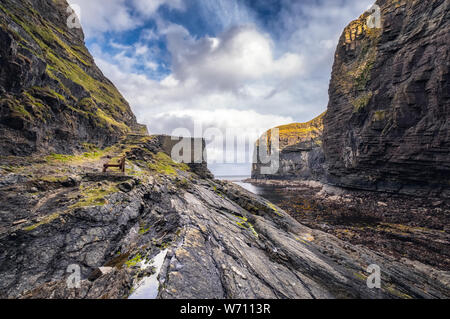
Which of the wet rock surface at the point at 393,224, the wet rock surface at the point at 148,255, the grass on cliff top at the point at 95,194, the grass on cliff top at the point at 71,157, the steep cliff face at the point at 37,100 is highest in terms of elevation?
the steep cliff face at the point at 37,100

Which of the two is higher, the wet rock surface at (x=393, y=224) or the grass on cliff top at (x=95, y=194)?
the grass on cliff top at (x=95, y=194)

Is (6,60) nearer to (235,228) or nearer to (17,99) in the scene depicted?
(17,99)

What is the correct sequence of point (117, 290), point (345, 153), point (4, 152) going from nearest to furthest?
point (117, 290) → point (4, 152) → point (345, 153)

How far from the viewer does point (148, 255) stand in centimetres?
818

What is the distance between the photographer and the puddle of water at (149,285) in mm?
5863

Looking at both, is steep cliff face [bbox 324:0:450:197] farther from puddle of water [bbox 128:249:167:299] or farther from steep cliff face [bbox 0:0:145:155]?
steep cliff face [bbox 0:0:145:155]

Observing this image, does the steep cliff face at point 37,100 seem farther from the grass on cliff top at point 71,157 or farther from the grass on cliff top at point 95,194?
the grass on cliff top at point 95,194

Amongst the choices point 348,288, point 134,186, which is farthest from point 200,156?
point 348,288

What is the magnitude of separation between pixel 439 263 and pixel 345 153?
38330mm

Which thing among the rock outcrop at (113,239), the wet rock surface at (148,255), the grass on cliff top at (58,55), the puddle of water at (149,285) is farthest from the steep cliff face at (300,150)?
the puddle of water at (149,285)

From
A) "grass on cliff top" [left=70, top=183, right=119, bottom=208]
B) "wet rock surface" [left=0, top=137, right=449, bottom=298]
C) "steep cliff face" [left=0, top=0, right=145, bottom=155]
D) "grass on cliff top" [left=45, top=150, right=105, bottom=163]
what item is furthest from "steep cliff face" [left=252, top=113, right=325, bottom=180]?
"grass on cliff top" [left=70, top=183, right=119, bottom=208]

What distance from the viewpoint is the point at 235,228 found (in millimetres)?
14062

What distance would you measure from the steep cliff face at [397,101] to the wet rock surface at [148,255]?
28148mm

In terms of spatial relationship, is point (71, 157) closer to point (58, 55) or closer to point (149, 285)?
point (149, 285)
